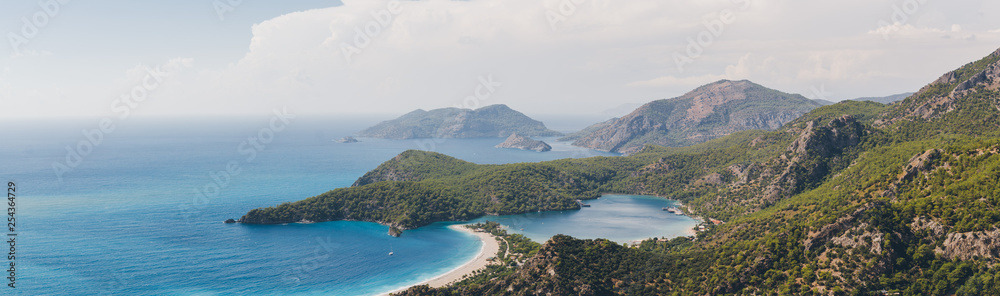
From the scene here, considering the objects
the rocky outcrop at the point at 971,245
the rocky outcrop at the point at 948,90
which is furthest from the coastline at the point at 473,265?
the rocky outcrop at the point at 948,90

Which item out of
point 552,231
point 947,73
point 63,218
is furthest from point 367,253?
point 947,73

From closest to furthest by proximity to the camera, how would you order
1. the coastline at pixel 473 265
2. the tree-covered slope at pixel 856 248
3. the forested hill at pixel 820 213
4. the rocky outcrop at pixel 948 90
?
1. the tree-covered slope at pixel 856 248
2. the forested hill at pixel 820 213
3. the coastline at pixel 473 265
4. the rocky outcrop at pixel 948 90

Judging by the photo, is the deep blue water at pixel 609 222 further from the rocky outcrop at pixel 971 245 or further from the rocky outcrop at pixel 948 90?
the rocky outcrop at pixel 971 245

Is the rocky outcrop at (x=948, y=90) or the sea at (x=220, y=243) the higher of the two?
the rocky outcrop at (x=948, y=90)

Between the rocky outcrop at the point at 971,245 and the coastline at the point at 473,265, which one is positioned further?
the coastline at the point at 473,265

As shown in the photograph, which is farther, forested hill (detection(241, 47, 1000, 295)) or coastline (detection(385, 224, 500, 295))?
coastline (detection(385, 224, 500, 295))

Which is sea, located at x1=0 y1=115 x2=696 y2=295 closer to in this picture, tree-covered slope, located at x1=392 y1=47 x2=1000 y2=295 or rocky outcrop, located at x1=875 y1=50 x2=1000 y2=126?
tree-covered slope, located at x1=392 y1=47 x2=1000 y2=295

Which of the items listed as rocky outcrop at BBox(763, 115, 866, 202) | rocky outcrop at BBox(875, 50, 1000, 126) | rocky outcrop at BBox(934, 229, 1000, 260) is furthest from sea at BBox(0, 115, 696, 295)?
rocky outcrop at BBox(934, 229, 1000, 260)

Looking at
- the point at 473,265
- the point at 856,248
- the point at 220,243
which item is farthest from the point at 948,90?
the point at 220,243

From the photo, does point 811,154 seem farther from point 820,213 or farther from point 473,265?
point 473,265
